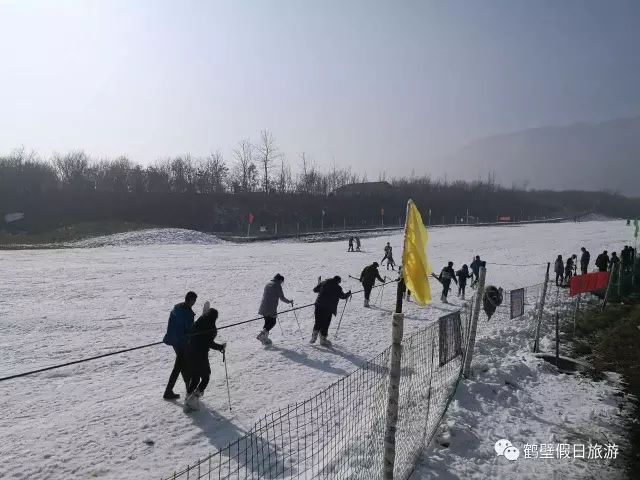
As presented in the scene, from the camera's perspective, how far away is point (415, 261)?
448cm

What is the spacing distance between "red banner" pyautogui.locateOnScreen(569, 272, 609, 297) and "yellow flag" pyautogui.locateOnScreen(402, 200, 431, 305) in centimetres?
1214

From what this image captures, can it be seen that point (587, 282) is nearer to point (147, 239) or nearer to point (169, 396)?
point (169, 396)

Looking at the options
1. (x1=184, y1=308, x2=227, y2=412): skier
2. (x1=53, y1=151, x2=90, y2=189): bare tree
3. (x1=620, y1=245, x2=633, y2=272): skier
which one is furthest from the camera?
(x1=53, y1=151, x2=90, y2=189): bare tree

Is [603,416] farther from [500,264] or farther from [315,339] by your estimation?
[500,264]

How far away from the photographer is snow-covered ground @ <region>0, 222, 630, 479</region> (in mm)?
5875

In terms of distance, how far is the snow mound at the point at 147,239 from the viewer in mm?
38031

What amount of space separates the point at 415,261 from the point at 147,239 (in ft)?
129

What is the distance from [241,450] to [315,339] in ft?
16.4

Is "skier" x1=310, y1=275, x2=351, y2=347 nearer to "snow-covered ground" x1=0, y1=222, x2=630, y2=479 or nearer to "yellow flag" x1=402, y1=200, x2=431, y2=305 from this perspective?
"snow-covered ground" x1=0, y1=222, x2=630, y2=479

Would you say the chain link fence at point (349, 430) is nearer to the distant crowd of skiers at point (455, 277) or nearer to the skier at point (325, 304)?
the skier at point (325, 304)

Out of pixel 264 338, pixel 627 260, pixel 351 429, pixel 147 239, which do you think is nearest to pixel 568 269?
pixel 627 260

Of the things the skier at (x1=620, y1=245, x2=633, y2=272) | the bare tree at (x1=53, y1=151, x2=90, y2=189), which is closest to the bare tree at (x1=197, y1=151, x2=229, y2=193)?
the bare tree at (x1=53, y1=151, x2=90, y2=189)

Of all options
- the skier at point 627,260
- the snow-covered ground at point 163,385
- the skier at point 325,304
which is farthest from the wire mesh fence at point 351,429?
the skier at point 627,260

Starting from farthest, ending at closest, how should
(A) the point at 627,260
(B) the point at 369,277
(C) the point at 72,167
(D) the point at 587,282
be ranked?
(C) the point at 72,167, (A) the point at 627,260, (B) the point at 369,277, (D) the point at 587,282
